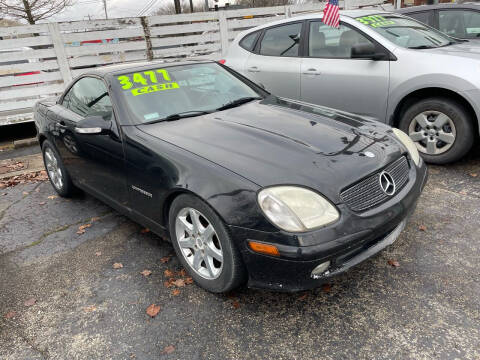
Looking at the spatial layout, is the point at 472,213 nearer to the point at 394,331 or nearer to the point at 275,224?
the point at 394,331

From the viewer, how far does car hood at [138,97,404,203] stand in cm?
226

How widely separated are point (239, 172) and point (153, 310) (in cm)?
108

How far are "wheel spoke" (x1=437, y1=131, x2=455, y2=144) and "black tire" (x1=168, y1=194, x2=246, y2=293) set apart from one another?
9.82ft

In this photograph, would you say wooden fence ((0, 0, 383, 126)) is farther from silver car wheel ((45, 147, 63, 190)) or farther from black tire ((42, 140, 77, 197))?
black tire ((42, 140, 77, 197))

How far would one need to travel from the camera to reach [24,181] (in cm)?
538

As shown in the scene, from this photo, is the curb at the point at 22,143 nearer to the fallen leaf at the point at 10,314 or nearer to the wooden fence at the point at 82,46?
the wooden fence at the point at 82,46

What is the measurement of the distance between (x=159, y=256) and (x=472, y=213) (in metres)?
2.71

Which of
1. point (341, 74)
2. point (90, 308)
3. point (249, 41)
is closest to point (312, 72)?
point (341, 74)

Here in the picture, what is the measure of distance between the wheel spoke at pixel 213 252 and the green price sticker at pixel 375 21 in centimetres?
358

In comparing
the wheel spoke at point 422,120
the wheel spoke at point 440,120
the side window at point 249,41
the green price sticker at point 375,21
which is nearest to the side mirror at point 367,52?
the green price sticker at point 375,21

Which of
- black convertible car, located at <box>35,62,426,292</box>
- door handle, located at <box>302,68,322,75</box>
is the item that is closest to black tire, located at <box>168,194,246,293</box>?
black convertible car, located at <box>35,62,426,292</box>

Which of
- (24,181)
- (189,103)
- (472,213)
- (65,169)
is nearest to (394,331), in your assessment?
(472,213)

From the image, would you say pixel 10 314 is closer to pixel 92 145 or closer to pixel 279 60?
pixel 92 145

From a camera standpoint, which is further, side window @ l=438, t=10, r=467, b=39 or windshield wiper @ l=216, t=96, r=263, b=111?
side window @ l=438, t=10, r=467, b=39
